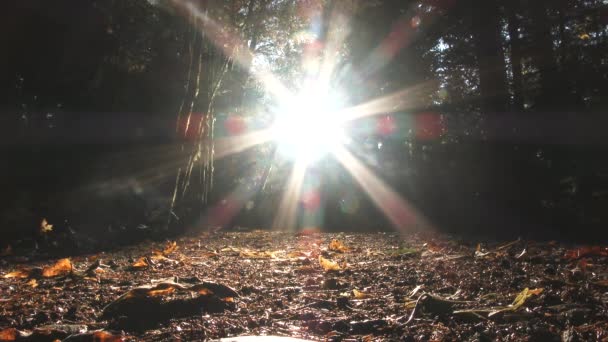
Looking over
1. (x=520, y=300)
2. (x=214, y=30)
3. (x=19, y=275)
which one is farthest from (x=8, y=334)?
(x=214, y=30)

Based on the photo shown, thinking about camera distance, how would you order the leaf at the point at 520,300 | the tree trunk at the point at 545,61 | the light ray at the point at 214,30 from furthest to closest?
1. the tree trunk at the point at 545,61
2. the light ray at the point at 214,30
3. the leaf at the point at 520,300

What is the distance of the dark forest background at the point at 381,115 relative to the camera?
24.1 ft

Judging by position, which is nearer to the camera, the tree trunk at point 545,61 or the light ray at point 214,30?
the light ray at point 214,30

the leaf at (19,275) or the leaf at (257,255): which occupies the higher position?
the leaf at (19,275)

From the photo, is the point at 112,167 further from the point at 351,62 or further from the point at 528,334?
the point at 528,334

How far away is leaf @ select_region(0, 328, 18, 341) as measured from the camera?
4.89ft

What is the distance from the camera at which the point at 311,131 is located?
46.7ft

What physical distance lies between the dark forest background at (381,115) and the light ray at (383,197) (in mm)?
256

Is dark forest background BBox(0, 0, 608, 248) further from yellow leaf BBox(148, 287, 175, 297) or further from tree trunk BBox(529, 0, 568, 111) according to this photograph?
yellow leaf BBox(148, 287, 175, 297)

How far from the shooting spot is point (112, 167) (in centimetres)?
941

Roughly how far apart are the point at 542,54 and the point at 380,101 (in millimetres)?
4689

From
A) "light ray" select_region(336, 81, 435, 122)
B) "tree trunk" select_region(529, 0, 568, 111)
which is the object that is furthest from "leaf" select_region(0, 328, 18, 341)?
"light ray" select_region(336, 81, 435, 122)

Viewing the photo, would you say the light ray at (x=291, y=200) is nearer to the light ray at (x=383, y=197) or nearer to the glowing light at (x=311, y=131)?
the glowing light at (x=311, y=131)

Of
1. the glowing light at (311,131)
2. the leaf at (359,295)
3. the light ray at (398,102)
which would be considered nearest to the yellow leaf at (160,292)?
the leaf at (359,295)
